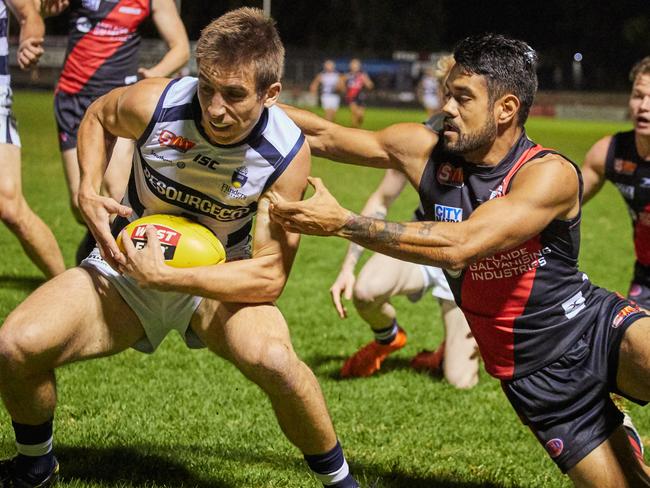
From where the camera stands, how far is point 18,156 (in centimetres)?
595

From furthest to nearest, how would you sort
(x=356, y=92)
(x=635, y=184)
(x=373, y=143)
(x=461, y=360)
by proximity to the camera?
(x=356, y=92), (x=461, y=360), (x=635, y=184), (x=373, y=143)

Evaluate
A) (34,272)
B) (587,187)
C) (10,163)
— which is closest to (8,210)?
(10,163)

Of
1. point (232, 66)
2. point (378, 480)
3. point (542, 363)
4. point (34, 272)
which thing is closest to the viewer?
point (232, 66)

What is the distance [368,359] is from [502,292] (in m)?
2.28

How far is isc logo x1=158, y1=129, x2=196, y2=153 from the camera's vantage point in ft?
12.5

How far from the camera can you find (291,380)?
11.7 feet

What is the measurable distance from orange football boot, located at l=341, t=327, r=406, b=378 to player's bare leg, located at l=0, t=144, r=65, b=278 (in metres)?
2.11

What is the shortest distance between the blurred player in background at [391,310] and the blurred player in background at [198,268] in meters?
2.02

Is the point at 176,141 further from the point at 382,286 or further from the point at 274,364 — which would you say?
the point at 382,286

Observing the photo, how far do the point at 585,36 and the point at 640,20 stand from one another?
193 inches

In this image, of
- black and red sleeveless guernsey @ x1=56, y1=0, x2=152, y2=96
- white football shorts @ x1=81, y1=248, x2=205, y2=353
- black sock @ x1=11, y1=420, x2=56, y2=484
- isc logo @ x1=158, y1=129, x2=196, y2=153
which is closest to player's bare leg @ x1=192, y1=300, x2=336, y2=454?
white football shorts @ x1=81, y1=248, x2=205, y2=353

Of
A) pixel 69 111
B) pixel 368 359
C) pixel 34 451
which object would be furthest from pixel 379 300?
pixel 69 111

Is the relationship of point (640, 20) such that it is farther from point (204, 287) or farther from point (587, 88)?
point (204, 287)

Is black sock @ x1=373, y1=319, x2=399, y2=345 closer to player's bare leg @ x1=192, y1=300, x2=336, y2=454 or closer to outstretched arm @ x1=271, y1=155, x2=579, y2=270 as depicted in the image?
player's bare leg @ x1=192, y1=300, x2=336, y2=454
